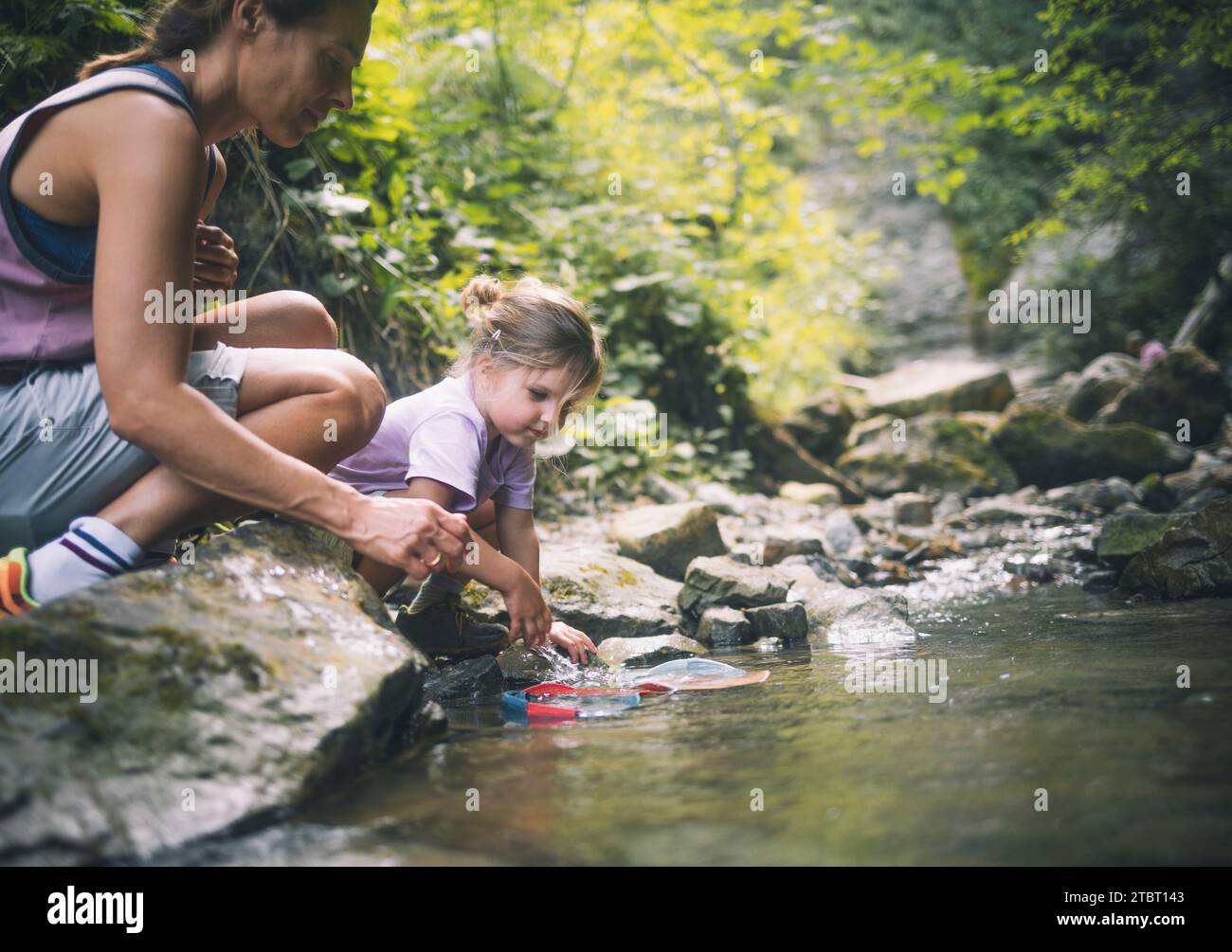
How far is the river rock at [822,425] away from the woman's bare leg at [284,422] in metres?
5.90

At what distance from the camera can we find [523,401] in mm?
2725

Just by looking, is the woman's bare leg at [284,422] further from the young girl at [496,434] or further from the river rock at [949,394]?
Result: the river rock at [949,394]

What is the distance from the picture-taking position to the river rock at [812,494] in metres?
6.51

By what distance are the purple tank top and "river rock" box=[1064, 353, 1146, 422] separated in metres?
8.35

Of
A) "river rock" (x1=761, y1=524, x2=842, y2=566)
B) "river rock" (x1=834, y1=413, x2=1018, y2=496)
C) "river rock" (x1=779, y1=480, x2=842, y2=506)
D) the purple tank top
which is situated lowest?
"river rock" (x1=761, y1=524, x2=842, y2=566)

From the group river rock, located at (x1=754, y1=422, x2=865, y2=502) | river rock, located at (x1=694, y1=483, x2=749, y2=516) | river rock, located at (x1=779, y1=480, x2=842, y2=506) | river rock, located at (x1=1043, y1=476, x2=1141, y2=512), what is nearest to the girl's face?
river rock, located at (x1=694, y1=483, x2=749, y2=516)

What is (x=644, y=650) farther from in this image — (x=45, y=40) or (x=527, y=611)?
(x=45, y=40)

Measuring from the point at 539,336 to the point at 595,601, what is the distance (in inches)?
37.6

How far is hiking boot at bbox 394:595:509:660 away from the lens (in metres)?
2.79

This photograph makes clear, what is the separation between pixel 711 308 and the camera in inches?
252

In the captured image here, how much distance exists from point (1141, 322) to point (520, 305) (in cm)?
1093

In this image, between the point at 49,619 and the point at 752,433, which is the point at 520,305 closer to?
the point at 49,619

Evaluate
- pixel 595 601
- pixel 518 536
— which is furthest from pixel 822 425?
pixel 518 536

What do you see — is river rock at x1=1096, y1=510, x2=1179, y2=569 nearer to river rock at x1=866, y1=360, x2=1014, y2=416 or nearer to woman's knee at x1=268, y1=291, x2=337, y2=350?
woman's knee at x1=268, y1=291, x2=337, y2=350
